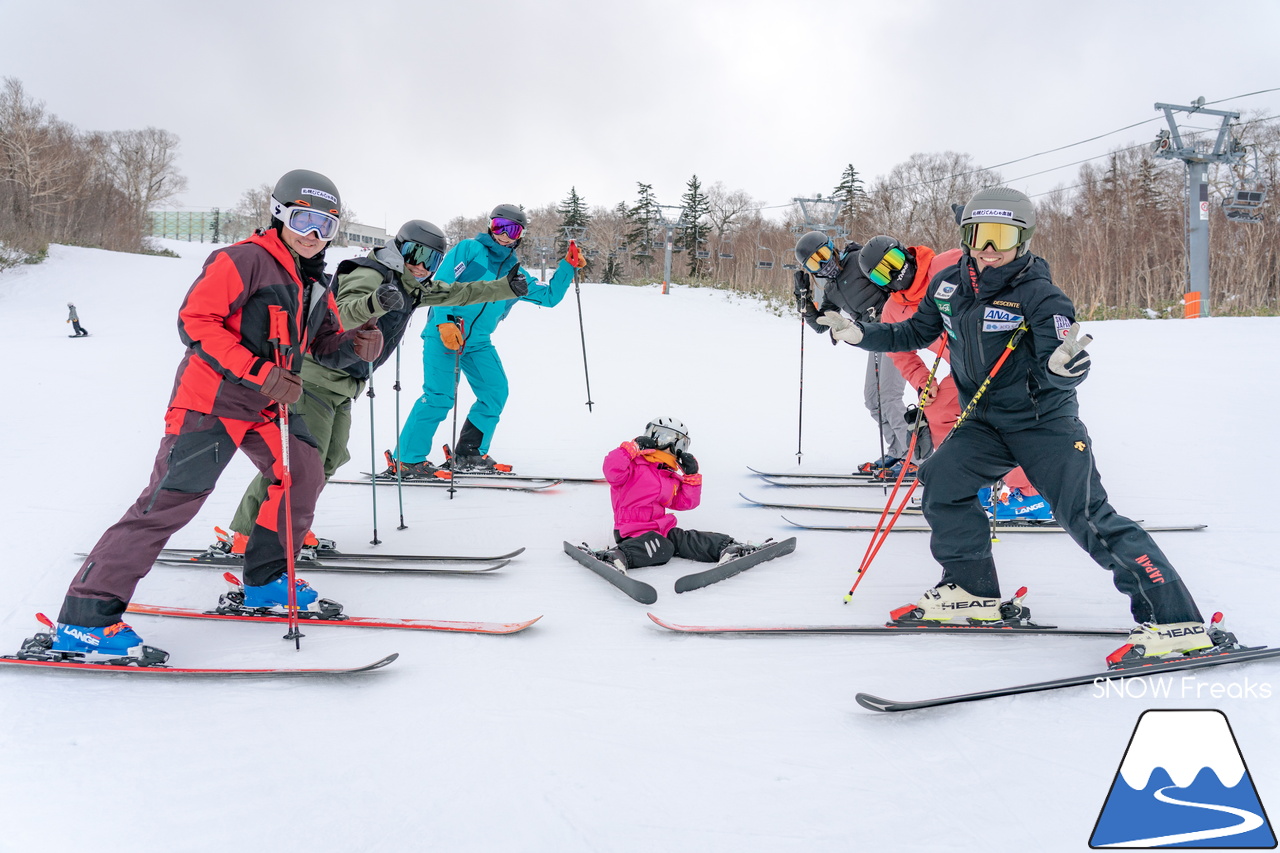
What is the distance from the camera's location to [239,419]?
9.46ft

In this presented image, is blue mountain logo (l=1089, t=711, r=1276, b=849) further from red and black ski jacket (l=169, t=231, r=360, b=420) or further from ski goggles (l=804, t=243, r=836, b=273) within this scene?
ski goggles (l=804, t=243, r=836, b=273)

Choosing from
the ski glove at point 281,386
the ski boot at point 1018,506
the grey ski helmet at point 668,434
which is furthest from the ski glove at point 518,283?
the ski boot at point 1018,506

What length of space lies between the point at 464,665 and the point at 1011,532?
142 inches

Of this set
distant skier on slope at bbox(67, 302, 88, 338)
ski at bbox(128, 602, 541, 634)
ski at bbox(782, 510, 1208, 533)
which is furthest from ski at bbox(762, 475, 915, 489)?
distant skier on slope at bbox(67, 302, 88, 338)

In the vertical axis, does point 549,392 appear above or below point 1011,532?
above

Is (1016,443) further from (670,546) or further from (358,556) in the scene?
(358,556)

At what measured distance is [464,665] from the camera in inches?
107

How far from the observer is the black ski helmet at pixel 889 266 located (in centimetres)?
502

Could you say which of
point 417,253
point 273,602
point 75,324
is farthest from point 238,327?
point 75,324

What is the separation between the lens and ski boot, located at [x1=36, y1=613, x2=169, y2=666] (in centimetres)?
263

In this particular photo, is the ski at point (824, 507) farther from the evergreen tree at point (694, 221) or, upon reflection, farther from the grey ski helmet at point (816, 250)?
the evergreen tree at point (694, 221)

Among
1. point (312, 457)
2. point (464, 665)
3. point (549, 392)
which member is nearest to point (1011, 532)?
point (464, 665)

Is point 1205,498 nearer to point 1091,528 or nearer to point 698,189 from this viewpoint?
point 1091,528

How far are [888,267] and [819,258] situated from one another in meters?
0.55
